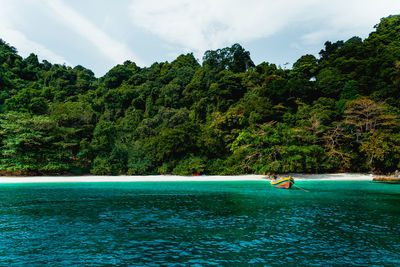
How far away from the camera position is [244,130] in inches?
1351

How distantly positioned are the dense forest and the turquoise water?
16285 mm

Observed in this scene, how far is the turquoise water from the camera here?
7.32 metres

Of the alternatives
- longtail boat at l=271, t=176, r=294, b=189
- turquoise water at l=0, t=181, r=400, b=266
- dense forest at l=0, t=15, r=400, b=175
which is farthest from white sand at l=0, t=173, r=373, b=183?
turquoise water at l=0, t=181, r=400, b=266

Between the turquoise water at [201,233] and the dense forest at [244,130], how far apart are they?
16285 millimetres

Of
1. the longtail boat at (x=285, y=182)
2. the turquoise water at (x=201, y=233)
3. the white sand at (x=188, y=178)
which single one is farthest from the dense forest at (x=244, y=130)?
the turquoise water at (x=201, y=233)

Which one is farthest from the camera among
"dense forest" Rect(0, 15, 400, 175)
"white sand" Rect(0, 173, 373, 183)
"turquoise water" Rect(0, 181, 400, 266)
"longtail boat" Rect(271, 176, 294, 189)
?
"dense forest" Rect(0, 15, 400, 175)

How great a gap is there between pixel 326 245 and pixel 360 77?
37449mm

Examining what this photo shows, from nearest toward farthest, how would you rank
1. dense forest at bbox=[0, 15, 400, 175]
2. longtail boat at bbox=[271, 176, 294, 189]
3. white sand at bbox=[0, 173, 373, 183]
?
longtail boat at bbox=[271, 176, 294, 189]
white sand at bbox=[0, 173, 373, 183]
dense forest at bbox=[0, 15, 400, 175]

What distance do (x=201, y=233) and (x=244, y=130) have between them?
25.6 m

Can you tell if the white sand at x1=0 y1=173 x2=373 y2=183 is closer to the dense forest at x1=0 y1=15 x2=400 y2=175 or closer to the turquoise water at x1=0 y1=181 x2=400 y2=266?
the dense forest at x1=0 y1=15 x2=400 y2=175

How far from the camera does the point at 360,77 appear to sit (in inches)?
1513

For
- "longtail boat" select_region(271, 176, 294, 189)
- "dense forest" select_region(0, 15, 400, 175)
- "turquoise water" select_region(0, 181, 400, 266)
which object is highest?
"dense forest" select_region(0, 15, 400, 175)

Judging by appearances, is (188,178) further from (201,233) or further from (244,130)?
(201,233)

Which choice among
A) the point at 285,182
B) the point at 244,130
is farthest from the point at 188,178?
the point at 285,182
